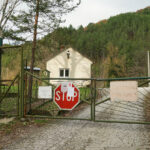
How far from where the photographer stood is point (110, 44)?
42.4 metres

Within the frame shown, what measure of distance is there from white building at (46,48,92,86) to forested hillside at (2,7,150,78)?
1.14m

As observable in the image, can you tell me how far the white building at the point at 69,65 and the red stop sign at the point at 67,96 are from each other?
64.0 feet

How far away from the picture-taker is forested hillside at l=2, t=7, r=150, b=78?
15492mm

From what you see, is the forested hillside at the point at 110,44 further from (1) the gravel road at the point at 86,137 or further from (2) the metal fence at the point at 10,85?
(1) the gravel road at the point at 86,137

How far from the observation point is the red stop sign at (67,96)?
5410mm

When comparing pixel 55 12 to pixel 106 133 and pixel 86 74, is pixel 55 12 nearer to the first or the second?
pixel 106 133

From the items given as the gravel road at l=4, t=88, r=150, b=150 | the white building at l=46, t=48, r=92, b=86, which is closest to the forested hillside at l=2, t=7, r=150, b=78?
the white building at l=46, t=48, r=92, b=86

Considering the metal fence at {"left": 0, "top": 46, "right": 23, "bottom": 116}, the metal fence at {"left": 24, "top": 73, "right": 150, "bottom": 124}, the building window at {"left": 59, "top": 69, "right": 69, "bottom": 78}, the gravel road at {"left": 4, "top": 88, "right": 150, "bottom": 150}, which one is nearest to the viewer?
the gravel road at {"left": 4, "top": 88, "right": 150, "bottom": 150}

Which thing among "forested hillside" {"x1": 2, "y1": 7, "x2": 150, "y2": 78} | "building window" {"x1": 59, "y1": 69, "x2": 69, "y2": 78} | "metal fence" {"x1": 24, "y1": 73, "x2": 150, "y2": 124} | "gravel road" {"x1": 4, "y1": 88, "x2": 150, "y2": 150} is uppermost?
"forested hillside" {"x1": 2, "y1": 7, "x2": 150, "y2": 78}

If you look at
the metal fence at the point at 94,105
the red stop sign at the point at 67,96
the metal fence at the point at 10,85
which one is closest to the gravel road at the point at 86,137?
the metal fence at the point at 94,105

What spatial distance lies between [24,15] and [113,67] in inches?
823

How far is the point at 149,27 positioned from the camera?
7531 centimetres

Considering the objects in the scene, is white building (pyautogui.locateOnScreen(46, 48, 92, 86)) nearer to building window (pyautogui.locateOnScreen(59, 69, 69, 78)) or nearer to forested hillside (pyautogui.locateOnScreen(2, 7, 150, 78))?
building window (pyautogui.locateOnScreen(59, 69, 69, 78))

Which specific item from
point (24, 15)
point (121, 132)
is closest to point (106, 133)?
point (121, 132)
